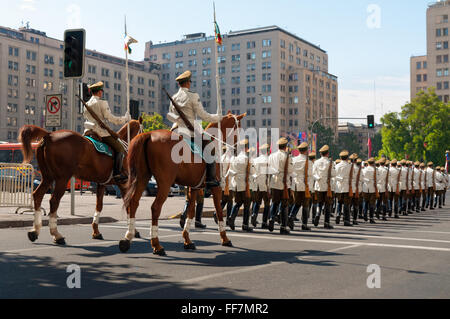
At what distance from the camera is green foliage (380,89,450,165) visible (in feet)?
227

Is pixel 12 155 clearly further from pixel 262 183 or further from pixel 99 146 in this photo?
pixel 99 146

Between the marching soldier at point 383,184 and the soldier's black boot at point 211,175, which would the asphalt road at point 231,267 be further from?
the marching soldier at point 383,184

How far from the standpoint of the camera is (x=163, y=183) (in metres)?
8.69

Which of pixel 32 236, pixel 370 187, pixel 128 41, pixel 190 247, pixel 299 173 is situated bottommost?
pixel 190 247

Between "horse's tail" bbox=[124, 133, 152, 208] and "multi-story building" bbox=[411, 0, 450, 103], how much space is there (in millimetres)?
118774

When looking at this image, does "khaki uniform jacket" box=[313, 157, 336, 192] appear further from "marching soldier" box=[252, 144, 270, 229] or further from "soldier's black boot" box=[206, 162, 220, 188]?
"soldier's black boot" box=[206, 162, 220, 188]

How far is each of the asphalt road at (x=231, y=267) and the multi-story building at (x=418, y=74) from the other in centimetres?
13432

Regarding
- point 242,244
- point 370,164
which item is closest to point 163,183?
point 242,244

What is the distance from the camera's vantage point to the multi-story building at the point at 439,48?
384 feet

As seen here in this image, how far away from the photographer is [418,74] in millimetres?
137125

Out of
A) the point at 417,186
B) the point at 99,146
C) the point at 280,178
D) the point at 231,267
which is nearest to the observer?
the point at 231,267

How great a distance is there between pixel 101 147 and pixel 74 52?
15.5 feet

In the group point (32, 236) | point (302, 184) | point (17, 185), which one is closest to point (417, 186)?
point (302, 184)
